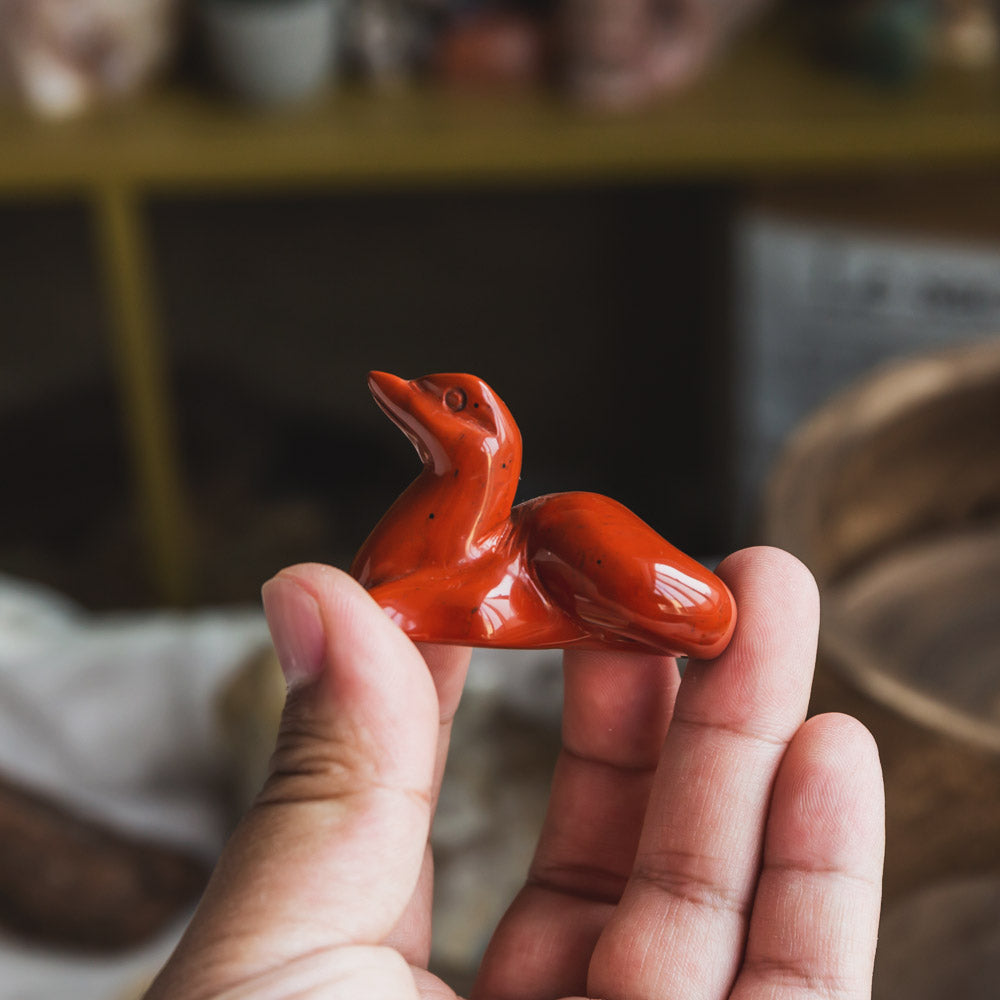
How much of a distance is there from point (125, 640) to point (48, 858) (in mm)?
327

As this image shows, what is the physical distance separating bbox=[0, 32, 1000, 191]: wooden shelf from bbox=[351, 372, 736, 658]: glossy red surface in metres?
0.96

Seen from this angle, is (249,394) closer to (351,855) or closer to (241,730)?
(241,730)

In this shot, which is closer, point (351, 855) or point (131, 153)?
point (351, 855)

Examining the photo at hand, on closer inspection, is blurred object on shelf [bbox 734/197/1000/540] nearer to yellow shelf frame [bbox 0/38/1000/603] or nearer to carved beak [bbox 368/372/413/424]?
yellow shelf frame [bbox 0/38/1000/603]

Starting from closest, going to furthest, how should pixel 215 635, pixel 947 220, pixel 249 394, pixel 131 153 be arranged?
pixel 215 635 < pixel 131 153 < pixel 947 220 < pixel 249 394

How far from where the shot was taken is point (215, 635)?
140 centimetres

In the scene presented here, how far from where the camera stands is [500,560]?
0.65 metres

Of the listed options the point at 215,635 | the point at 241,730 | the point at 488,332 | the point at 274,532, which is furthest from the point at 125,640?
the point at 488,332

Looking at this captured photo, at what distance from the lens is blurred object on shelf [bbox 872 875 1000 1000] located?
35.2 inches

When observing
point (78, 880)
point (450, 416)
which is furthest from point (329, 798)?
point (78, 880)

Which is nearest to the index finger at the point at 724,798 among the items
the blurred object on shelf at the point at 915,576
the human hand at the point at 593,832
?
the human hand at the point at 593,832

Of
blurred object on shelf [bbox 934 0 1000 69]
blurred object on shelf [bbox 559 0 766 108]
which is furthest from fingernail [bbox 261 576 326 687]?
blurred object on shelf [bbox 934 0 1000 69]

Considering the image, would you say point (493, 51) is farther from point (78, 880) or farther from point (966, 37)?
point (78, 880)

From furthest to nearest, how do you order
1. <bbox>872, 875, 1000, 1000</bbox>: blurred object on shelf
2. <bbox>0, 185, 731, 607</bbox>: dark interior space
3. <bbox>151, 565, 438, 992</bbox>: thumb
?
1. <bbox>0, 185, 731, 607</bbox>: dark interior space
2. <bbox>872, 875, 1000, 1000</bbox>: blurred object on shelf
3. <bbox>151, 565, 438, 992</bbox>: thumb
